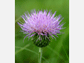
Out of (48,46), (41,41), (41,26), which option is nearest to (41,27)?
(41,26)

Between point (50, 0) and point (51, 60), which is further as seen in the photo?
point (50, 0)

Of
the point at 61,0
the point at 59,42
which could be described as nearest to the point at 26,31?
the point at 59,42

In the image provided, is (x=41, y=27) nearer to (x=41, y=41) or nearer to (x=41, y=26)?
(x=41, y=26)

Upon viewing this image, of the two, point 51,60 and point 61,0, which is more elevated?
point 61,0

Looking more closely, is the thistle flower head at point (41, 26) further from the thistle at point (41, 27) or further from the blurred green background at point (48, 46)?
the blurred green background at point (48, 46)

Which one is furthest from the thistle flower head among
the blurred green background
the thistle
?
the blurred green background

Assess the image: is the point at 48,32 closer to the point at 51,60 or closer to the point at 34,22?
the point at 34,22

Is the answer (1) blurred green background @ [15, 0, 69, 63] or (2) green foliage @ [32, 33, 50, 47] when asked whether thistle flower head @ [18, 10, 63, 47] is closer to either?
(2) green foliage @ [32, 33, 50, 47]

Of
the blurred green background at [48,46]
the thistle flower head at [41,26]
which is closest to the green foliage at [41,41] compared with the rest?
the thistle flower head at [41,26]
